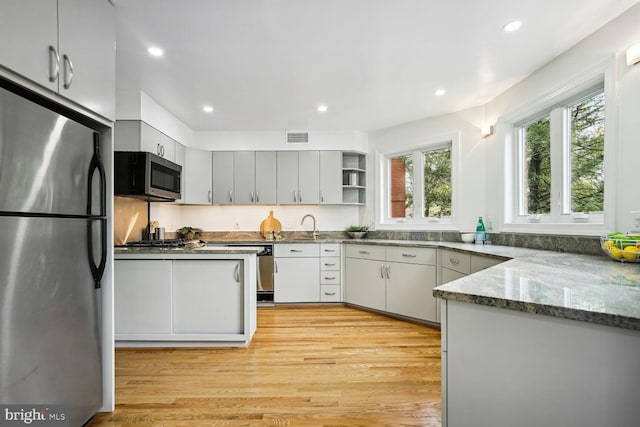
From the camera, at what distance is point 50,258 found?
56.0 inches

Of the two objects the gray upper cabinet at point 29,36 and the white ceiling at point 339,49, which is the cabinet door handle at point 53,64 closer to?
the gray upper cabinet at point 29,36

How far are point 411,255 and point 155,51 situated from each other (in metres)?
3.00

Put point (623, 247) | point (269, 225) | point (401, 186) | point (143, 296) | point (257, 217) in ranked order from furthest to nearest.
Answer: point (257, 217) → point (269, 225) → point (401, 186) → point (143, 296) → point (623, 247)

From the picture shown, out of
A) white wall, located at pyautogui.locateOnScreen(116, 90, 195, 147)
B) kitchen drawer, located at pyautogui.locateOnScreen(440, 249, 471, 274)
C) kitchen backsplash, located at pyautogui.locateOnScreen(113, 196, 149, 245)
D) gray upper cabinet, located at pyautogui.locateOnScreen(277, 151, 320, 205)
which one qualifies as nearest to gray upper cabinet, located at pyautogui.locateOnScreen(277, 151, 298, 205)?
gray upper cabinet, located at pyautogui.locateOnScreen(277, 151, 320, 205)

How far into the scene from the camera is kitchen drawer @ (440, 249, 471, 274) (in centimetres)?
286

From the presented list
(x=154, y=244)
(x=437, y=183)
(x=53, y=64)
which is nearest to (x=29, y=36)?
(x=53, y=64)

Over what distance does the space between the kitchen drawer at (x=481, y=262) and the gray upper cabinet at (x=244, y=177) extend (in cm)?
289

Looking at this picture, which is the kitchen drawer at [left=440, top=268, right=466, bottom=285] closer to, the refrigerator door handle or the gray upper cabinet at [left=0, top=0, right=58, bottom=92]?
the refrigerator door handle

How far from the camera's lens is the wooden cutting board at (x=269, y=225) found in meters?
4.72

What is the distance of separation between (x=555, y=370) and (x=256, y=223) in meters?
4.25

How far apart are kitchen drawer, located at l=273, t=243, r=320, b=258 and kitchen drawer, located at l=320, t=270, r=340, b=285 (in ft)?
0.84

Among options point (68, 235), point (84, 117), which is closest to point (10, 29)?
point (84, 117)

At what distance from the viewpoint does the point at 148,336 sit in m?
2.79

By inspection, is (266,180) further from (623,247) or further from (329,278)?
(623,247)
